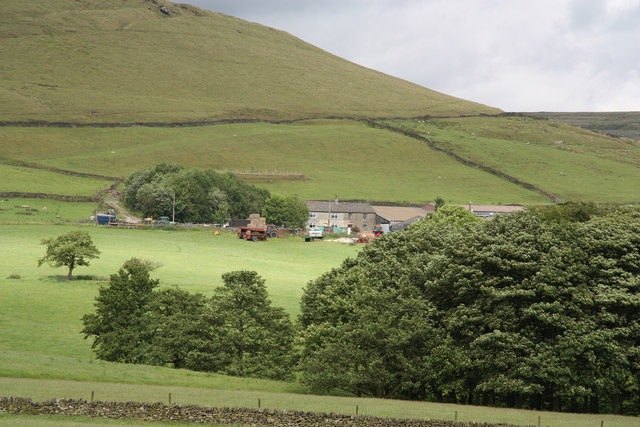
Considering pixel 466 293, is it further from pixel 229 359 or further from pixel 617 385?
pixel 229 359

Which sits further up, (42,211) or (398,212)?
(398,212)

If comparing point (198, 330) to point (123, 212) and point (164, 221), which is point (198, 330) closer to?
point (164, 221)

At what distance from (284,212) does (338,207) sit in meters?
22.7

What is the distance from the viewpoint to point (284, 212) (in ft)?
495

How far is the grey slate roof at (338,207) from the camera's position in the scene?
168625 mm

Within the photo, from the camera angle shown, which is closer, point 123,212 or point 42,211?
point 42,211

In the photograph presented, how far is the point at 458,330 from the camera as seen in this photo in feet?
Result: 149

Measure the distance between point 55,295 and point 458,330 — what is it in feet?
152

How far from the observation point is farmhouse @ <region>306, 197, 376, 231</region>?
167875mm

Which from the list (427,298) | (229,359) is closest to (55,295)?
(229,359)

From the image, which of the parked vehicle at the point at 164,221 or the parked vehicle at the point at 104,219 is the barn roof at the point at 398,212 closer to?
the parked vehicle at the point at 164,221

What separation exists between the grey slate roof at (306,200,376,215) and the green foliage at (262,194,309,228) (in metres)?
15.2

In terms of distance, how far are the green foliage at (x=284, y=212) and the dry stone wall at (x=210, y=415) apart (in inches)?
4712

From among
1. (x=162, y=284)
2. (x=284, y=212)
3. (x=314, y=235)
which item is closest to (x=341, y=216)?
(x=284, y=212)
